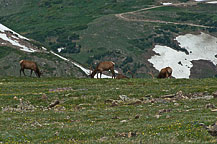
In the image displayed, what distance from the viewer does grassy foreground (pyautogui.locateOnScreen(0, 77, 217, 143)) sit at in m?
17.5

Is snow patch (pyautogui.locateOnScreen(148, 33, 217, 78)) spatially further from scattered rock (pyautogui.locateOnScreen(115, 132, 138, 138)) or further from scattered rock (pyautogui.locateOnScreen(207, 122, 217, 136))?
scattered rock (pyautogui.locateOnScreen(207, 122, 217, 136))

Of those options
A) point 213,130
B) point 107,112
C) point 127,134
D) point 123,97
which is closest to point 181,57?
point 123,97

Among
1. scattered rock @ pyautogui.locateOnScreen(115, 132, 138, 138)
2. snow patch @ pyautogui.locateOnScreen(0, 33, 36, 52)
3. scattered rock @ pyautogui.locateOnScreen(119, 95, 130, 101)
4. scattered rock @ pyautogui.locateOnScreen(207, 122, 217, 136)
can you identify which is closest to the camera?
scattered rock @ pyautogui.locateOnScreen(207, 122, 217, 136)

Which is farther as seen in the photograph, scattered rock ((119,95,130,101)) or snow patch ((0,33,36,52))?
snow patch ((0,33,36,52))

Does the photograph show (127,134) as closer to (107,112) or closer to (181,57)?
(107,112)

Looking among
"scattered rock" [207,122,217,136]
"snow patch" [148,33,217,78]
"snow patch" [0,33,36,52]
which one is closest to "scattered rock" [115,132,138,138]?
"scattered rock" [207,122,217,136]

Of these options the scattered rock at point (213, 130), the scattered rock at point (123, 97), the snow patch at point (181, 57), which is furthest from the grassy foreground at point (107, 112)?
the snow patch at point (181, 57)

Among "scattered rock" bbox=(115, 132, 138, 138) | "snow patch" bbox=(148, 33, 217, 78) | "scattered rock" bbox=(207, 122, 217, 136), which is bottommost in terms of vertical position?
"scattered rock" bbox=(115, 132, 138, 138)

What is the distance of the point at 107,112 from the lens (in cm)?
2547

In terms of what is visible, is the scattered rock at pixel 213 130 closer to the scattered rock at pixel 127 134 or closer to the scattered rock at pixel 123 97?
the scattered rock at pixel 127 134

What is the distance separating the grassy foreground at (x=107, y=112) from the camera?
17.5 meters

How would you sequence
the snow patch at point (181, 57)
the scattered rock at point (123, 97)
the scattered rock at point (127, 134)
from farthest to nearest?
the snow patch at point (181, 57) → the scattered rock at point (123, 97) → the scattered rock at point (127, 134)

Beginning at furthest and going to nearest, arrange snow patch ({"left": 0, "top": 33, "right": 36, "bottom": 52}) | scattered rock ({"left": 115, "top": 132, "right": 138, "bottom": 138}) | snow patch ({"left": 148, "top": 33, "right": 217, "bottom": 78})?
snow patch ({"left": 148, "top": 33, "right": 217, "bottom": 78})
snow patch ({"left": 0, "top": 33, "right": 36, "bottom": 52})
scattered rock ({"left": 115, "top": 132, "right": 138, "bottom": 138})

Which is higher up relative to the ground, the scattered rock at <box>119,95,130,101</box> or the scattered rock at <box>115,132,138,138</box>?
the scattered rock at <box>119,95,130,101</box>
